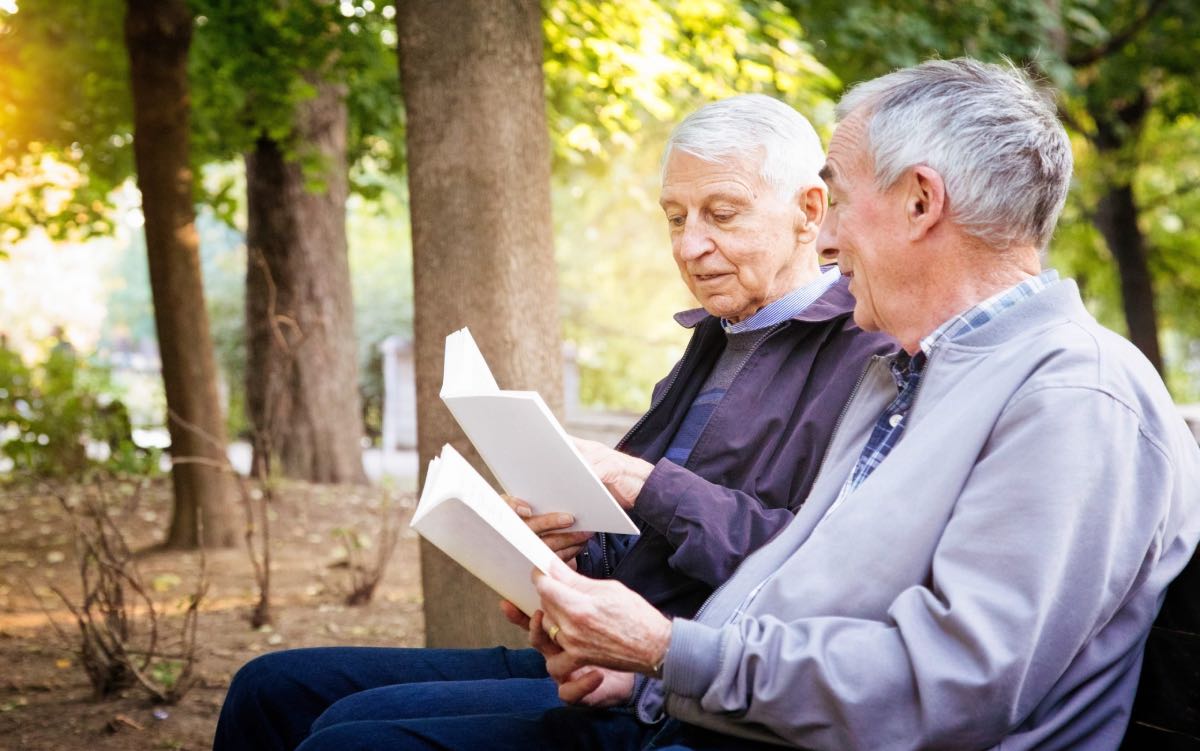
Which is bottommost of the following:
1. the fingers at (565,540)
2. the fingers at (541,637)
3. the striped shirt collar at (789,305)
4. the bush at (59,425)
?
the bush at (59,425)

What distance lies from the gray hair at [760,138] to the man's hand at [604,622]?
104 cm

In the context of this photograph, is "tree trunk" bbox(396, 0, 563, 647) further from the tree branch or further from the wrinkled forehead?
the tree branch

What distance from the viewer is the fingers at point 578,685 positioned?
207 centimetres

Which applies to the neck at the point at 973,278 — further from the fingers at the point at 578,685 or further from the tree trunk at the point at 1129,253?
the tree trunk at the point at 1129,253

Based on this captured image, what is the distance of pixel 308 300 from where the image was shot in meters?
9.74

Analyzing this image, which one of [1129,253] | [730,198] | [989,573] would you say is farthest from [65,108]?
[1129,253]

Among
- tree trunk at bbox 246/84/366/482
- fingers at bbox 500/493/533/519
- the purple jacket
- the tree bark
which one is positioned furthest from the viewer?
the tree bark

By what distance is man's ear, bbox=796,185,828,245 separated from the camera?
2.56 metres

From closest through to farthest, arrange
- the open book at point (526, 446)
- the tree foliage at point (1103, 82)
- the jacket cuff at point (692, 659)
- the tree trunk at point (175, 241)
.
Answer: the jacket cuff at point (692, 659), the open book at point (526, 446), the tree trunk at point (175, 241), the tree foliage at point (1103, 82)

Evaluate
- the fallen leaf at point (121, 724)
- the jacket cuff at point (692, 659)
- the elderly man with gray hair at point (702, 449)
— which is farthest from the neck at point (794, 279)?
the fallen leaf at point (121, 724)

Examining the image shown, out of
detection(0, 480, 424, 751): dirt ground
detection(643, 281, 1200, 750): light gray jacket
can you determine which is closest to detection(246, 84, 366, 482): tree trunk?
detection(0, 480, 424, 751): dirt ground

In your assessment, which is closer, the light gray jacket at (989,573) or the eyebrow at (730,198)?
the light gray jacket at (989,573)

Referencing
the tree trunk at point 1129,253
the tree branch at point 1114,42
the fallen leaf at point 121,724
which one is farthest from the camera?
the tree trunk at point 1129,253

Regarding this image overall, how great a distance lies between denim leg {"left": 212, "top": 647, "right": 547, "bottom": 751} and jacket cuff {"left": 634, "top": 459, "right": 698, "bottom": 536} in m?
0.52
